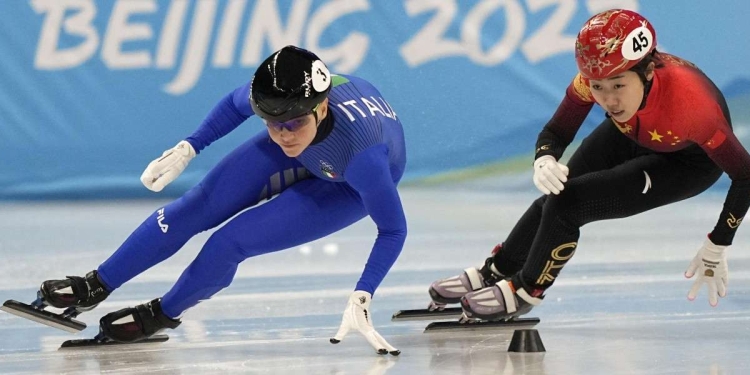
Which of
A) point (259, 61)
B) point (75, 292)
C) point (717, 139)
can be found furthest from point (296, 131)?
point (259, 61)

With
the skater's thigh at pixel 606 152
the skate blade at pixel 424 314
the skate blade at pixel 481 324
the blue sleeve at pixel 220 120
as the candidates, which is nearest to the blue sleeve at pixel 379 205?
the blue sleeve at pixel 220 120

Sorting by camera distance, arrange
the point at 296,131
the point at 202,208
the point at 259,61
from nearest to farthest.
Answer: the point at 296,131, the point at 202,208, the point at 259,61

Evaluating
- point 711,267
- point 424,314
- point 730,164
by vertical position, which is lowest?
point 711,267

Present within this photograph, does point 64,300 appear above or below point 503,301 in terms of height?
above


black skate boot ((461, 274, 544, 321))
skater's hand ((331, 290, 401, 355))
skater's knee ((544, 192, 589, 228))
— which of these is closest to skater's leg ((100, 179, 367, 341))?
skater's hand ((331, 290, 401, 355))

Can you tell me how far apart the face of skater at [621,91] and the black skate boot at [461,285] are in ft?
3.27

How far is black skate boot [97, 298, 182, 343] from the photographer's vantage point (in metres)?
4.07

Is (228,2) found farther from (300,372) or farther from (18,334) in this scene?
(300,372)

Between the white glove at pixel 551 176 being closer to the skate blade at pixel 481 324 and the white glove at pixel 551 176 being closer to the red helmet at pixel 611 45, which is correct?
the red helmet at pixel 611 45

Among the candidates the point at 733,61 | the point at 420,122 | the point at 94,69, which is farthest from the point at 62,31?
the point at 733,61

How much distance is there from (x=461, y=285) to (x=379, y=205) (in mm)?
1033

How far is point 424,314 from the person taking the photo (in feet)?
15.4

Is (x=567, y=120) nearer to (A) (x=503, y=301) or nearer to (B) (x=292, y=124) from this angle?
(A) (x=503, y=301)

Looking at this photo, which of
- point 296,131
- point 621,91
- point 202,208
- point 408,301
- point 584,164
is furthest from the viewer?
point 408,301
